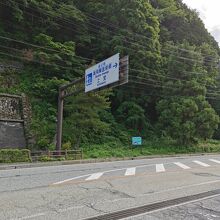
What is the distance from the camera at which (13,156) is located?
58.3ft

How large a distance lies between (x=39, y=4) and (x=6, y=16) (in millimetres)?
4278

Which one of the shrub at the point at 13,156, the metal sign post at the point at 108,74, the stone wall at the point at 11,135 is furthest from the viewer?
the stone wall at the point at 11,135

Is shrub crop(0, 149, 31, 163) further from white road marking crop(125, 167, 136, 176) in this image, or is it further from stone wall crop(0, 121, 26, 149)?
white road marking crop(125, 167, 136, 176)

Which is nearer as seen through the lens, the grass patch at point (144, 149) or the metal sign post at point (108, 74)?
the metal sign post at point (108, 74)

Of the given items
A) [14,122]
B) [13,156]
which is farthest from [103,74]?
[14,122]

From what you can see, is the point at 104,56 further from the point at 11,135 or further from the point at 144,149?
the point at 11,135

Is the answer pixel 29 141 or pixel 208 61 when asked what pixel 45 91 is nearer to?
pixel 29 141

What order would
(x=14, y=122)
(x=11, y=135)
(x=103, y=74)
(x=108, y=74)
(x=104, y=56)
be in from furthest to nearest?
(x=104, y=56) → (x=14, y=122) → (x=11, y=135) → (x=103, y=74) → (x=108, y=74)

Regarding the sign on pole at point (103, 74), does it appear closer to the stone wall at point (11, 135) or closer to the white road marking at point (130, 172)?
the white road marking at point (130, 172)

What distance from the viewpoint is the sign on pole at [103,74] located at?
16.9m

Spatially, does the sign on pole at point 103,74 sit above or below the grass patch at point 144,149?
above

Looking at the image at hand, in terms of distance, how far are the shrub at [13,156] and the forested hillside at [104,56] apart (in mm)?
6638

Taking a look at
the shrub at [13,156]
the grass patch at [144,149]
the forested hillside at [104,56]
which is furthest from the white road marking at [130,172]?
the forested hillside at [104,56]

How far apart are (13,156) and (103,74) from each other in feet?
23.4
